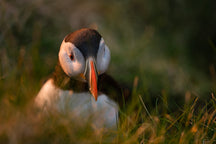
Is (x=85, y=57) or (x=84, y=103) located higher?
(x=85, y=57)

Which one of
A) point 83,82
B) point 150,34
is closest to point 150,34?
point 150,34

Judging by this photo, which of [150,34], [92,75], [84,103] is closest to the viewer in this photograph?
[92,75]

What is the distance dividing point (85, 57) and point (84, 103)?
0.34 metres

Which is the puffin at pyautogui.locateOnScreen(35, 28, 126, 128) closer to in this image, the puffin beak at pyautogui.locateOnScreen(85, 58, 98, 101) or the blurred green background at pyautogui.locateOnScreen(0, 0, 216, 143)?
the puffin beak at pyautogui.locateOnScreen(85, 58, 98, 101)

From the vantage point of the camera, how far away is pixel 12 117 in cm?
165

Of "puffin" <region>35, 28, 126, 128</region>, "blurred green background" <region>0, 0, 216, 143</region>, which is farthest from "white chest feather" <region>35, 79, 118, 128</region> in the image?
"blurred green background" <region>0, 0, 216, 143</region>

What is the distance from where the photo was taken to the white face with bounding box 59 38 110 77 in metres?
2.20

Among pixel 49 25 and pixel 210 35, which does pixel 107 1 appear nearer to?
pixel 49 25

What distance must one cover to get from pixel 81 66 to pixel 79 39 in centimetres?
20

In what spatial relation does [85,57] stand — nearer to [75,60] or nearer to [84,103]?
[75,60]

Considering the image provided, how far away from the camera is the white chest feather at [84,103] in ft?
7.34

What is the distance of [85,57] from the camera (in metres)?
2.20

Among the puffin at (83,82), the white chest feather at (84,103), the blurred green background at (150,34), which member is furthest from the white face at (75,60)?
the blurred green background at (150,34)

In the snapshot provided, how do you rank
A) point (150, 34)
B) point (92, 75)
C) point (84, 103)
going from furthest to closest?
point (150, 34) → point (84, 103) → point (92, 75)
